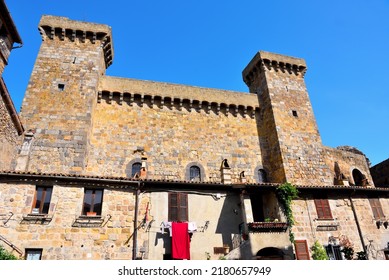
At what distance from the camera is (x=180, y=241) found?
12219 mm

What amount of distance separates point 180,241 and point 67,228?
4621mm

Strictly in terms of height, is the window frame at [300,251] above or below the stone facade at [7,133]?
below

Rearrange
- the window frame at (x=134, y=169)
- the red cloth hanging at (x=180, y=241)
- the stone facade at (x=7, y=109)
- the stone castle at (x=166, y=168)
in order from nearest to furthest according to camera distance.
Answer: the stone castle at (x=166, y=168) → the red cloth hanging at (x=180, y=241) → the stone facade at (x=7, y=109) → the window frame at (x=134, y=169)

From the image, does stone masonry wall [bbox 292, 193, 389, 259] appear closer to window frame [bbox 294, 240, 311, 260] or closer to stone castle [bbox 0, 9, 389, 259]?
stone castle [bbox 0, 9, 389, 259]

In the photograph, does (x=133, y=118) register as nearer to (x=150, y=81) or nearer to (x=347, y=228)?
(x=150, y=81)

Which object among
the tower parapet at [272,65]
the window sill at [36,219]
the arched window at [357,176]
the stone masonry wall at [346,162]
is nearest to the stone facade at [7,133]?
the window sill at [36,219]

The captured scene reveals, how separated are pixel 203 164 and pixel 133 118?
5605 mm

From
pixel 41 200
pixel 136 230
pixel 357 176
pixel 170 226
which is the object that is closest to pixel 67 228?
pixel 41 200

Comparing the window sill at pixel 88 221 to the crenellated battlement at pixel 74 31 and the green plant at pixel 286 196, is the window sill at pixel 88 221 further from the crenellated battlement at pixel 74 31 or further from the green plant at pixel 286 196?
the crenellated battlement at pixel 74 31

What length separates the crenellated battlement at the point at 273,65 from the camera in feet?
74.5

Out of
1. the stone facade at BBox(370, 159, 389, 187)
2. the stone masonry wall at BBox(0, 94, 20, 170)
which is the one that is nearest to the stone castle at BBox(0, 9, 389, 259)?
the stone masonry wall at BBox(0, 94, 20, 170)
